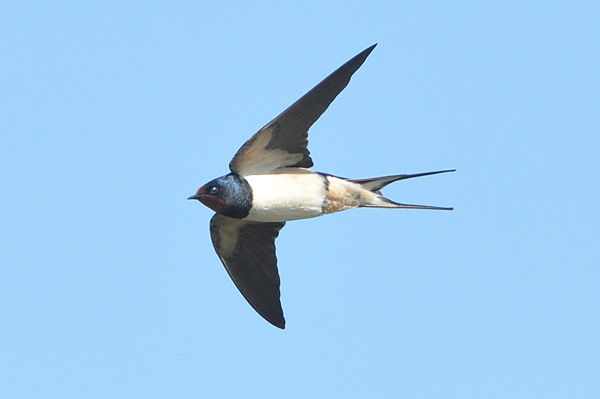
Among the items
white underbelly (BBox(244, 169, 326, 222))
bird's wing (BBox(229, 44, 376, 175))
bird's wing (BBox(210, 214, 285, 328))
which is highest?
bird's wing (BBox(229, 44, 376, 175))

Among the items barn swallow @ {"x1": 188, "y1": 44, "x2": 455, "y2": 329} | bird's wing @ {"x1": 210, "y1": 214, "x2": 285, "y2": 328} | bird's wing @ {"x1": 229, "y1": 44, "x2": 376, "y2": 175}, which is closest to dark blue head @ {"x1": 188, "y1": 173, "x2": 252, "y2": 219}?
barn swallow @ {"x1": 188, "y1": 44, "x2": 455, "y2": 329}

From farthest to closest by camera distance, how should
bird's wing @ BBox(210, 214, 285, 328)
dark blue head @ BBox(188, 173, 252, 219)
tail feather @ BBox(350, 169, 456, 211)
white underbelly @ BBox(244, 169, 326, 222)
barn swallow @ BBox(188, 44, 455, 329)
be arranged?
1. bird's wing @ BBox(210, 214, 285, 328)
2. tail feather @ BBox(350, 169, 456, 211)
3. white underbelly @ BBox(244, 169, 326, 222)
4. dark blue head @ BBox(188, 173, 252, 219)
5. barn swallow @ BBox(188, 44, 455, 329)

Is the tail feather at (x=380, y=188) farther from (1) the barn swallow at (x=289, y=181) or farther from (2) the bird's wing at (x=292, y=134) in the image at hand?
(2) the bird's wing at (x=292, y=134)

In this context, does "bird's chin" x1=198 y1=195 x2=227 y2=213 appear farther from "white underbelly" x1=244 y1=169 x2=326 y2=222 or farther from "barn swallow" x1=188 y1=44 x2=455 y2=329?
"white underbelly" x1=244 y1=169 x2=326 y2=222

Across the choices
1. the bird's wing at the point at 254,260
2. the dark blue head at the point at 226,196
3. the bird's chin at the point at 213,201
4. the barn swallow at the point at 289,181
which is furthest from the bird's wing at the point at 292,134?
the bird's wing at the point at 254,260

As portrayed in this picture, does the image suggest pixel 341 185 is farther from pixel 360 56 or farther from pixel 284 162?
pixel 360 56

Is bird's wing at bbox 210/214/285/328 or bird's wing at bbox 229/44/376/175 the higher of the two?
bird's wing at bbox 229/44/376/175

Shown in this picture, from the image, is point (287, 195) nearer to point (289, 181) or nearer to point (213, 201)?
point (289, 181)

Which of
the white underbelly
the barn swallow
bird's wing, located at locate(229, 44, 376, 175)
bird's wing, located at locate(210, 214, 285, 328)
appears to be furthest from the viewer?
bird's wing, located at locate(210, 214, 285, 328)
